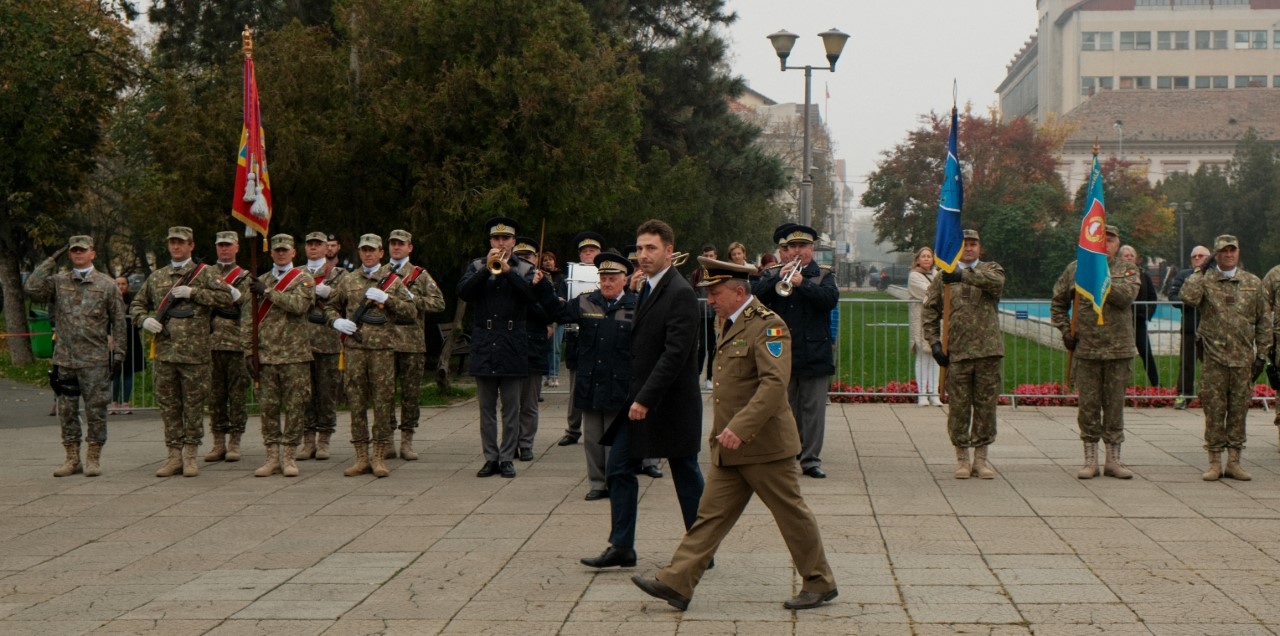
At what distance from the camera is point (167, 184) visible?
66.0 ft

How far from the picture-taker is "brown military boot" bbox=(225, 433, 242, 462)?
1291 cm

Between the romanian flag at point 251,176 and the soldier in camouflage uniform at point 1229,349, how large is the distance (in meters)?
7.87

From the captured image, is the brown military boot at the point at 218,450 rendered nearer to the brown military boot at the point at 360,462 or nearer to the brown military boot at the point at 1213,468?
the brown military boot at the point at 360,462

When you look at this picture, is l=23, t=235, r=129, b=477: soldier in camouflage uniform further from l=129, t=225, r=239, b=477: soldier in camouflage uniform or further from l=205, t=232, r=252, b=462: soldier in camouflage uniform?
l=205, t=232, r=252, b=462: soldier in camouflage uniform

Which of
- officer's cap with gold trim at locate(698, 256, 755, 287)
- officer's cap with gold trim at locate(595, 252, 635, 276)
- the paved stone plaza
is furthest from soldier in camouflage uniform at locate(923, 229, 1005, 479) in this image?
officer's cap with gold trim at locate(698, 256, 755, 287)

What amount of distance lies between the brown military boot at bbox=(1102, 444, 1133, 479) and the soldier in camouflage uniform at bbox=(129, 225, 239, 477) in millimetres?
7311

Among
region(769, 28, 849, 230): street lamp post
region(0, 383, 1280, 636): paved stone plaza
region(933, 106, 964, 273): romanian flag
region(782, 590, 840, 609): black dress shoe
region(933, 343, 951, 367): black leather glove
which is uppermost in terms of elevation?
region(769, 28, 849, 230): street lamp post

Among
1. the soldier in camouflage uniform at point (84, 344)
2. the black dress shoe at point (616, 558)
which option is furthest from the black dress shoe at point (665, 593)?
the soldier in camouflage uniform at point (84, 344)

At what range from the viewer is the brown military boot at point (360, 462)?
39.3ft

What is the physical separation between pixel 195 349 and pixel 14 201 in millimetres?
16768

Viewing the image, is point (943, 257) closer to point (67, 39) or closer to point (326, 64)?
point (326, 64)

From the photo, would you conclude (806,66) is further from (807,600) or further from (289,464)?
(807,600)

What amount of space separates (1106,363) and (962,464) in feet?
4.55

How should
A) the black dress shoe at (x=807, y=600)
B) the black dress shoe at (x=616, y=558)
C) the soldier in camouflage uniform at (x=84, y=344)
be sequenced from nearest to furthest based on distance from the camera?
the black dress shoe at (x=807, y=600) → the black dress shoe at (x=616, y=558) → the soldier in camouflage uniform at (x=84, y=344)
